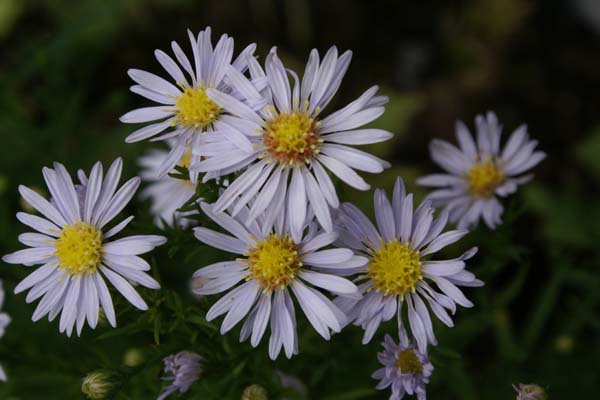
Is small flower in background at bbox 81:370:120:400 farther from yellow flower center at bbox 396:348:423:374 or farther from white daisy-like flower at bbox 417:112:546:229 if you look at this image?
white daisy-like flower at bbox 417:112:546:229

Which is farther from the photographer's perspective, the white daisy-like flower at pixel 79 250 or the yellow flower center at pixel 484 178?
the yellow flower center at pixel 484 178

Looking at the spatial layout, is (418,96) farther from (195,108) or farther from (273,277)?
(273,277)

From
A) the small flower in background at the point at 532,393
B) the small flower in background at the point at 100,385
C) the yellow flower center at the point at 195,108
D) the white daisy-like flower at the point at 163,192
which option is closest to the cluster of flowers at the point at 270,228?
the yellow flower center at the point at 195,108

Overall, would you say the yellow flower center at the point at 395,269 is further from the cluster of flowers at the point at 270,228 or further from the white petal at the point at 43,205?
the white petal at the point at 43,205

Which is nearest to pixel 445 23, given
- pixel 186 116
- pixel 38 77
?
pixel 38 77

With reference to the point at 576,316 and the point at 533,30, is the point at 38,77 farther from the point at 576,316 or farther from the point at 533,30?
the point at 576,316

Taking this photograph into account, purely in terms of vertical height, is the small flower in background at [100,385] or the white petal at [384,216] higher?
the white petal at [384,216]

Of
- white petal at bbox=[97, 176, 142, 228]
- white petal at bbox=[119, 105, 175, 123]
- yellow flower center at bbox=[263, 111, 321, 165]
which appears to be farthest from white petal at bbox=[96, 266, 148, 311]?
yellow flower center at bbox=[263, 111, 321, 165]
